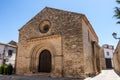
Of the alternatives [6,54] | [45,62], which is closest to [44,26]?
[45,62]

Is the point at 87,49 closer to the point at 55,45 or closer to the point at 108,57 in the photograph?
the point at 55,45

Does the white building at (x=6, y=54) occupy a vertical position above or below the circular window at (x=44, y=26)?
below

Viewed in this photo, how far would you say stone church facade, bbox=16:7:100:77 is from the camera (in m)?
9.70

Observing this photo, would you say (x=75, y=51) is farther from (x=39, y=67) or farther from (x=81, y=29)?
(x=39, y=67)

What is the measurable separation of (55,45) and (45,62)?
2.10m

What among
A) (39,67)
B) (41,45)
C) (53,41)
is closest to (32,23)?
(41,45)

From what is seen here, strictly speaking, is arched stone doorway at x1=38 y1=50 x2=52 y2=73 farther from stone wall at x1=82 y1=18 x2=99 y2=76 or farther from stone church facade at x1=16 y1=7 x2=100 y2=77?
stone wall at x1=82 y1=18 x2=99 y2=76

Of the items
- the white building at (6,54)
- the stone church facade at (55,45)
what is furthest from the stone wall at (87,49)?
the white building at (6,54)

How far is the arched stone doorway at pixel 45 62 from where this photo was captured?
37.3ft

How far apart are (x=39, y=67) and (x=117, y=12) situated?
8294mm

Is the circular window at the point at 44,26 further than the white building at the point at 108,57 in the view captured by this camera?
No

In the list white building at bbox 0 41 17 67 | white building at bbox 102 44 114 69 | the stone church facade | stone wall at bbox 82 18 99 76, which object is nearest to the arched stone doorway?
the stone church facade

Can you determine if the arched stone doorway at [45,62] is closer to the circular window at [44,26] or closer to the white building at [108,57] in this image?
the circular window at [44,26]

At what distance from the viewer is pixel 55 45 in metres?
10.8
